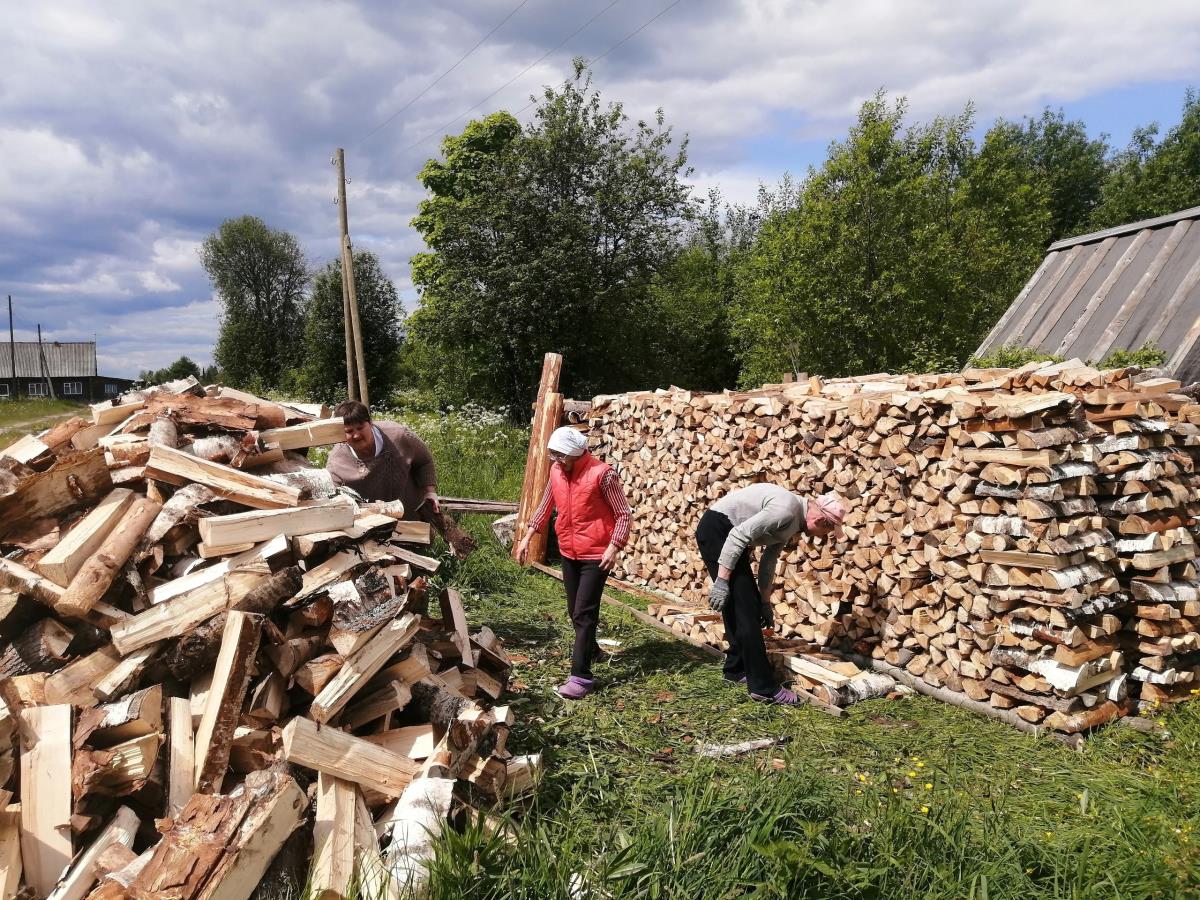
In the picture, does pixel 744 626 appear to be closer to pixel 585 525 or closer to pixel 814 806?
pixel 585 525

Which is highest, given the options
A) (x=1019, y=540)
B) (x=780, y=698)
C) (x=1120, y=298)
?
(x=1120, y=298)

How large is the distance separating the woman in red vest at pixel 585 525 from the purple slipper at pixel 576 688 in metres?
0.01

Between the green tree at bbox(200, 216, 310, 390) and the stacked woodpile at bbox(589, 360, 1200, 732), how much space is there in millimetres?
36973

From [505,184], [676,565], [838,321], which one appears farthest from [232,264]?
[676,565]

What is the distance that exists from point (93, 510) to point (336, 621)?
1461 millimetres

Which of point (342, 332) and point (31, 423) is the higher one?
point (342, 332)

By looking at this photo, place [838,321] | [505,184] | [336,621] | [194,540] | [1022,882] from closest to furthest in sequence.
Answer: [1022,882]
[336,621]
[194,540]
[838,321]
[505,184]

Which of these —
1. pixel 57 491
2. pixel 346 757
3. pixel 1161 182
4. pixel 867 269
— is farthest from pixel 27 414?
pixel 1161 182

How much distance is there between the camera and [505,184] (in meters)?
18.8

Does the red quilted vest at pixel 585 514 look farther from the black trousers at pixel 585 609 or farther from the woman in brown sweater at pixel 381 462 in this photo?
the woman in brown sweater at pixel 381 462

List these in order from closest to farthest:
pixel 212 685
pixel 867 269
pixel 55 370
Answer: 1. pixel 212 685
2. pixel 867 269
3. pixel 55 370

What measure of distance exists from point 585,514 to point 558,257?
14.3 m

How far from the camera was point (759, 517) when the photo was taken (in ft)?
15.8

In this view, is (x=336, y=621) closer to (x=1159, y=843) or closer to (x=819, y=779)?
(x=819, y=779)
